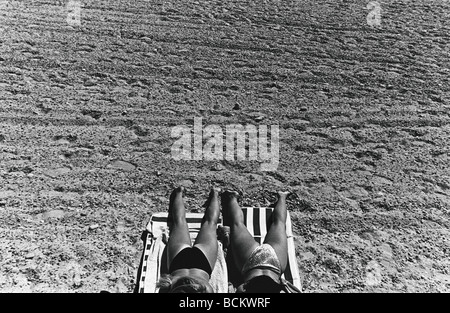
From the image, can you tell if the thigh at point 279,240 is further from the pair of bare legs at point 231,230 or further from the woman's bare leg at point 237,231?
the woman's bare leg at point 237,231

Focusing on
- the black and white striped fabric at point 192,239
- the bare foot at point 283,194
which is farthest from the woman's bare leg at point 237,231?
the bare foot at point 283,194

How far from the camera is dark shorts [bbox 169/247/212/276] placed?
3.36 metres

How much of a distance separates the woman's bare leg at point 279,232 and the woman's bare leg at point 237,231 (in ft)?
0.48

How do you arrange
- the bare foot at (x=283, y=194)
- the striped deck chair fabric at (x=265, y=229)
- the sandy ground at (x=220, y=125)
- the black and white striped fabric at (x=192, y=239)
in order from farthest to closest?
1. the bare foot at (x=283, y=194)
2. the sandy ground at (x=220, y=125)
3. the striped deck chair fabric at (x=265, y=229)
4. the black and white striped fabric at (x=192, y=239)

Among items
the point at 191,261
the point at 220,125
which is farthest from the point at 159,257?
the point at 220,125

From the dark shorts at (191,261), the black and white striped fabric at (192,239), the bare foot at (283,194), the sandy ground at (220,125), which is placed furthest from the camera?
the bare foot at (283,194)

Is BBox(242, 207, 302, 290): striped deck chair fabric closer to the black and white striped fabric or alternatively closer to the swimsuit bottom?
the black and white striped fabric

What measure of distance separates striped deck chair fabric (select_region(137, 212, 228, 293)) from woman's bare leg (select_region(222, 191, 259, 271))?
117 millimetres

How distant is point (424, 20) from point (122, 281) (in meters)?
7.37

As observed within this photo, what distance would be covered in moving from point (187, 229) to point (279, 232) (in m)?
0.74

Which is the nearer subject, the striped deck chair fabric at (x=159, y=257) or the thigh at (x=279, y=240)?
the striped deck chair fabric at (x=159, y=257)

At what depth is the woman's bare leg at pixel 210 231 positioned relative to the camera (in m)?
3.51

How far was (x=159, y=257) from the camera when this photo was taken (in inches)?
145
